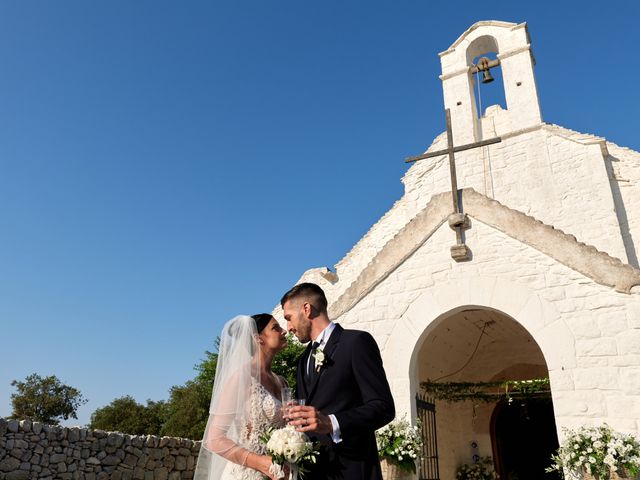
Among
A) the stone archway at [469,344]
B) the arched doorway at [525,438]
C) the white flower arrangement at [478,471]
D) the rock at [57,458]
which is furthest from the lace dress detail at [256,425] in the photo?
the arched doorway at [525,438]

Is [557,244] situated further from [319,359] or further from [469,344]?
[319,359]

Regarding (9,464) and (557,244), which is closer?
(9,464)

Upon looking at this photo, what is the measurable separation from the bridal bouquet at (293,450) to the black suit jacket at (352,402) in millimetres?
127

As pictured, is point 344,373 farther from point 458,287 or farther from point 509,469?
point 509,469

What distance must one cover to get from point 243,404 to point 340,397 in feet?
2.94

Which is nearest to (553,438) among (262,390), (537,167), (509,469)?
(509,469)

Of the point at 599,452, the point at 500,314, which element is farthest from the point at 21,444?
the point at 500,314

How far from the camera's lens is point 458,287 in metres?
7.25

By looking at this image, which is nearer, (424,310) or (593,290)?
(593,290)

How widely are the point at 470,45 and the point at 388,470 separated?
1272 centimetres

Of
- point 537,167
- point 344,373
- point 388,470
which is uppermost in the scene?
point 537,167

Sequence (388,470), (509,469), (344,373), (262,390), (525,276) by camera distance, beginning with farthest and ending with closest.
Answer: (509,469) → (525,276) → (388,470) → (262,390) → (344,373)

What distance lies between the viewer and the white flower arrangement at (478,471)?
10406mm

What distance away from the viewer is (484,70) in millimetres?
14766
